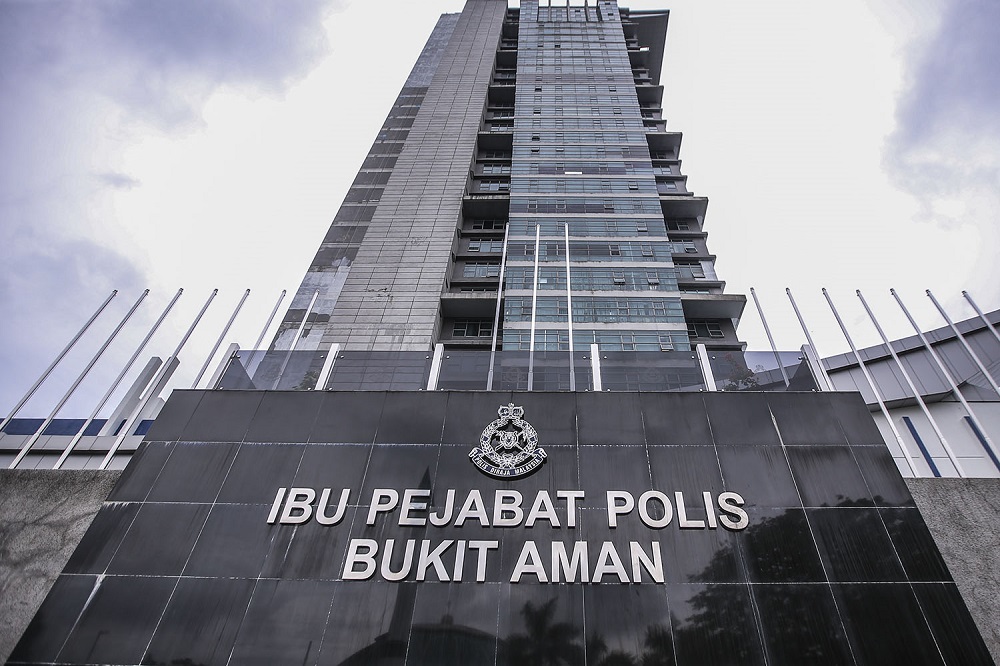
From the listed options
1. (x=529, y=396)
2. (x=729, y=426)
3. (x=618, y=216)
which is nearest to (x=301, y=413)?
(x=529, y=396)

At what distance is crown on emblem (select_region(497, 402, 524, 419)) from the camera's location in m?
14.2

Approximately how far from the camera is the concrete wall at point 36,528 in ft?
40.3

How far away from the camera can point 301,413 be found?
1472 centimetres

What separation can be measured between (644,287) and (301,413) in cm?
3115

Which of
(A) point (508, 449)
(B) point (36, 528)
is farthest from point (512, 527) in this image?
(B) point (36, 528)

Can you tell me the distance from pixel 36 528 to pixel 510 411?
1188 centimetres

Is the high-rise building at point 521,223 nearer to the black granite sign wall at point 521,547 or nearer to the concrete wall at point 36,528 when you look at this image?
the black granite sign wall at point 521,547

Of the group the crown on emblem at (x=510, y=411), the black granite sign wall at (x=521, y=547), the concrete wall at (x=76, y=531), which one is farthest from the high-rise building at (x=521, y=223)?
the concrete wall at (x=76, y=531)

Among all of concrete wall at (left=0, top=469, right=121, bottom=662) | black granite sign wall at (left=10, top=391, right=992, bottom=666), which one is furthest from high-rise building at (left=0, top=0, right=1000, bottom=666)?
concrete wall at (left=0, top=469, right=121, bottom=662)

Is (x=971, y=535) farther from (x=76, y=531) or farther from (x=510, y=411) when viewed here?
(x=76, y=531)

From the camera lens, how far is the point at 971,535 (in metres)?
12.3

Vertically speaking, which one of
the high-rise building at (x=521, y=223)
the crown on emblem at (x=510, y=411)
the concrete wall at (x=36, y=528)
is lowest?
the concrete wall at (x=36, y=528)

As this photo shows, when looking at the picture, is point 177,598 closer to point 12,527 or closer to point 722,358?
point 12,527

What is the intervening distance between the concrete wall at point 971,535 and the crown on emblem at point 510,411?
950cm
